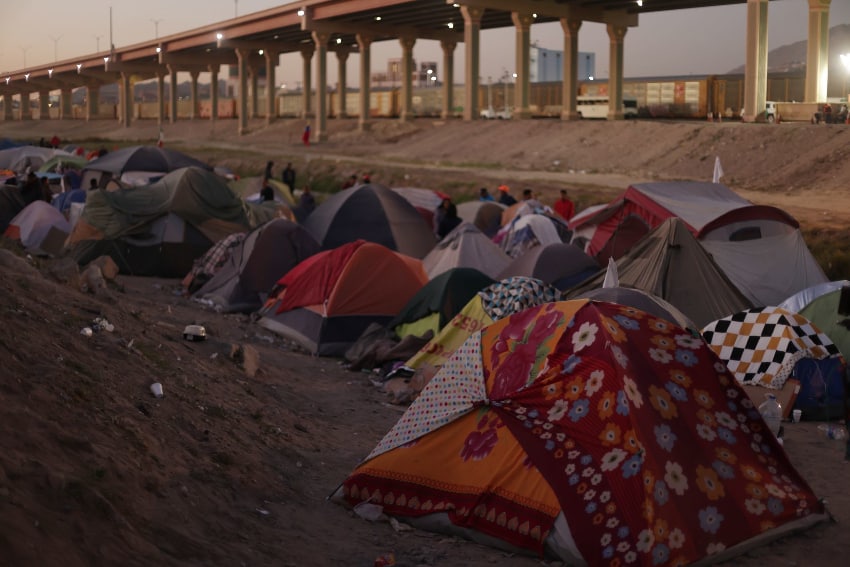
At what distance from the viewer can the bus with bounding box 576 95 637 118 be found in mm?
60094

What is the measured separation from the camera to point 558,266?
15.8 meters

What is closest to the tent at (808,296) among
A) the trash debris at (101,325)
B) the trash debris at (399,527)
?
the trash debris at (399,527)

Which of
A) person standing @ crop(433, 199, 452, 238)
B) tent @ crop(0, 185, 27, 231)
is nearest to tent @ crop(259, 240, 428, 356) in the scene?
person standing @ crop(433, 199, 452, 238)

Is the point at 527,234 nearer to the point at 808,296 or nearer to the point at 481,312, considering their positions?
the point at 808,296

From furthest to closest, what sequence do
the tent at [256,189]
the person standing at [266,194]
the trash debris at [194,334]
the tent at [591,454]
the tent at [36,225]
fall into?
the tent at [256,189], the person standing at [266,194], the tent at [36,225], the trash debris at [194,334], the tent at [591,454]

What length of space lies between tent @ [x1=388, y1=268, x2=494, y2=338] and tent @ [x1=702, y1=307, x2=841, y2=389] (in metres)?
3.40

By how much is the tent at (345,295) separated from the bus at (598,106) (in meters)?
45.3

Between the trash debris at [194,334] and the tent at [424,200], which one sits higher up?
the tent at [424,200]

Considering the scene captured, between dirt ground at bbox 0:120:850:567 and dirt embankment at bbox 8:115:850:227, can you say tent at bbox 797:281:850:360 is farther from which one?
dirt embankment at bbox 8:115:850:227

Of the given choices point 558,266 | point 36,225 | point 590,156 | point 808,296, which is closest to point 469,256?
point 558,266

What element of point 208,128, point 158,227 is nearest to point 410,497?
point 158,227

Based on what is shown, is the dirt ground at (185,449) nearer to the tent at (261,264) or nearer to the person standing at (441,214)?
the tent at (261,264)

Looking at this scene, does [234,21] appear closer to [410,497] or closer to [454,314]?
[454,314]

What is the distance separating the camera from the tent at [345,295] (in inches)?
613
